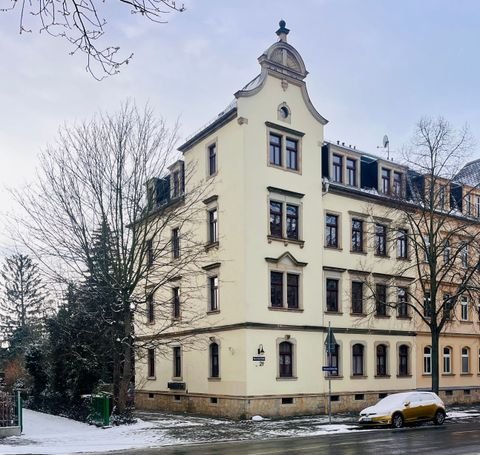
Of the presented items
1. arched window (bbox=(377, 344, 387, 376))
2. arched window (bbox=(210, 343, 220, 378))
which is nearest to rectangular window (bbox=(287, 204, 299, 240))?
arched window (bbox=(210, 343, 220, 378))

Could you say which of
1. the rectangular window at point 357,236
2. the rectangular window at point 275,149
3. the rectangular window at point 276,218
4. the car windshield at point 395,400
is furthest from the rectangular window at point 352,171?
the car windshield at point 395,400

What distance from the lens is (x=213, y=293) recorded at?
32.6 metres

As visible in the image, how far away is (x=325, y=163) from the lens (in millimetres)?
34688

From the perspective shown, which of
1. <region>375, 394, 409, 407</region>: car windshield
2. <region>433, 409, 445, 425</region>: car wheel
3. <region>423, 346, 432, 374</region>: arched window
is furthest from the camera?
<region>423, 346, 432, 374</region>: arched window

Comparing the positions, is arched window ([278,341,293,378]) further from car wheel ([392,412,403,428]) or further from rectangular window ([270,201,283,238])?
car wheel ([392,412,403,428])

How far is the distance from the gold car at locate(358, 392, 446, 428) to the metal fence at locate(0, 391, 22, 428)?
42.1 feet

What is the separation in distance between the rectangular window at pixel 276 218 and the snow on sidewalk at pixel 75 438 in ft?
35.8

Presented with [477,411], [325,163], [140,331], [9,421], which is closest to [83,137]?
[9,421]

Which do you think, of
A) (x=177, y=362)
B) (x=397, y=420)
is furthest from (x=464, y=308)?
(x=397, y=420)

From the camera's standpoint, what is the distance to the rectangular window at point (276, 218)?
31.2 metres

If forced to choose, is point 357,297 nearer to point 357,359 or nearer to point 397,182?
point 357,359

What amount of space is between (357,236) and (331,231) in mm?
2197

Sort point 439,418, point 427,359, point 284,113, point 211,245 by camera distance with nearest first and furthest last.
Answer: point 439,418 < point 284,113 < point 211,245 < point 427,359

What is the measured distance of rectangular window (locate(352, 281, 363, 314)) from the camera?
35031 millimetres
